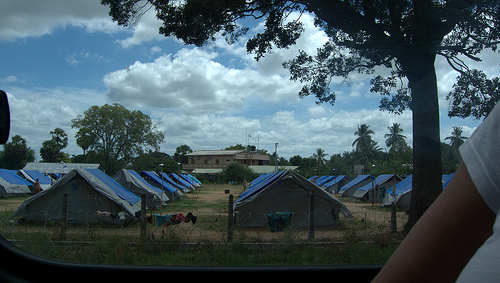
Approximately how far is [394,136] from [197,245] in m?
2.48

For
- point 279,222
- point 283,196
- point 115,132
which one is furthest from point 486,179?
→ point 283,196

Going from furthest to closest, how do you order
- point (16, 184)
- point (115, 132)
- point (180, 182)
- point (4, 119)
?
point (180, 182), point (16, 184), point (115, 132), point (4, 119)

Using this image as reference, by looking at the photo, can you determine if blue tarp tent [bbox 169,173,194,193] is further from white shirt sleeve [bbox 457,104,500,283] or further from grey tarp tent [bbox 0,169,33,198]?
white shirt sleeve [bbox 457,104,500,283]

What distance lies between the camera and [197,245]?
3.89m

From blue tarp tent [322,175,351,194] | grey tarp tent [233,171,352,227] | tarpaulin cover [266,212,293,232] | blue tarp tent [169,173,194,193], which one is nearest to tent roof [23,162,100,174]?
tarpaulin cover [266,212,293,232]

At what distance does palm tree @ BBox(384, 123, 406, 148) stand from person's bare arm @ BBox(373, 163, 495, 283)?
180 cm

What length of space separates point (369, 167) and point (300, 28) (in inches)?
43.7

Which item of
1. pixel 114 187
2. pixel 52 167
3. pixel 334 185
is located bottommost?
Answer: pixel 334 185

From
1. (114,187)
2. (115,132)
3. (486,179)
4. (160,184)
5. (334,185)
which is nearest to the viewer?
(486,179)

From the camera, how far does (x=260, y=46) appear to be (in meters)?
2.54

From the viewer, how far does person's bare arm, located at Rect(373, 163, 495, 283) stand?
0.54 m

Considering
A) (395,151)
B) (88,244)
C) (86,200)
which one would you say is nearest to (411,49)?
(395,151)

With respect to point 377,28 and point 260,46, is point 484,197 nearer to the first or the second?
point 377,28

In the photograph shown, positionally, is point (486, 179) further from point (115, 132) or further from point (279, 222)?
point (279, 222)
